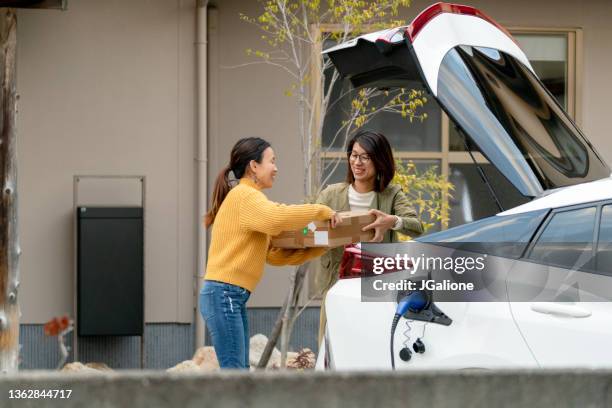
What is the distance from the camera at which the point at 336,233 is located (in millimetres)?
6004

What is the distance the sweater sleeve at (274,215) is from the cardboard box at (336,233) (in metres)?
0.06

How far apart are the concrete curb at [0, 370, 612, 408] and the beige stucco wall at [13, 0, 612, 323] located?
7.22 meters

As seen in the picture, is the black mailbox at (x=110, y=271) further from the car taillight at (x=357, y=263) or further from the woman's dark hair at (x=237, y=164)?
the car taillight at (x=357, y=263)

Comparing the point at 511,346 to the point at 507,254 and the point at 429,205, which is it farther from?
the point at 429,205

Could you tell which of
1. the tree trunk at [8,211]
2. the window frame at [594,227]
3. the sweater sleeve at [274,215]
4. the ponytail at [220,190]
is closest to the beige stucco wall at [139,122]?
the tree trunk at [8,211]

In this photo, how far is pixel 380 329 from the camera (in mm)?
5109

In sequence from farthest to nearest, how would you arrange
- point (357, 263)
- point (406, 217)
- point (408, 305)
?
point (406, 217) < point (357, 263) < point (408, 305)

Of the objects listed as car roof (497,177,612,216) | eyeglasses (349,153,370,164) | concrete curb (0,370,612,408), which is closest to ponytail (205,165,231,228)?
eyeglasses (349,153,370,164)

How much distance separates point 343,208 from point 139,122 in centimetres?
432

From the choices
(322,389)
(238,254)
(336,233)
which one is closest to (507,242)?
(336,233)

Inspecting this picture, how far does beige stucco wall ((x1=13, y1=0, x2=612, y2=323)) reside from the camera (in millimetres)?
10367

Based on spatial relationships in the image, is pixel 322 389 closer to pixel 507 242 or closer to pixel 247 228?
pixel 507 242

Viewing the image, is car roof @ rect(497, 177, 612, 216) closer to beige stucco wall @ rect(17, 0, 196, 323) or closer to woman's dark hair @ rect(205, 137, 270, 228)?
woman's dark hair @ rect(205, 137, 270, 228)

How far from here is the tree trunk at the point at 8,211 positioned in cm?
827
